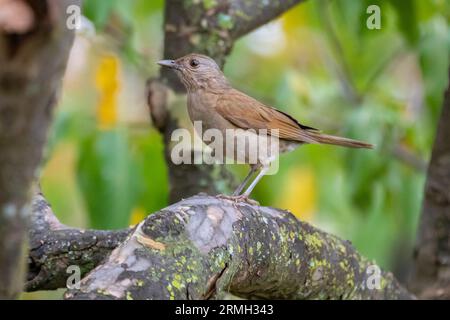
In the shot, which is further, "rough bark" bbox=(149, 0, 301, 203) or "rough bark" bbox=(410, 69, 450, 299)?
"rough bark" bbox=(410, 69, 450, 299)

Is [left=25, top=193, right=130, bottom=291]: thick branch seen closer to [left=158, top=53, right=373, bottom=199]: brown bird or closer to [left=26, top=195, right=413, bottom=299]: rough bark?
[left=26, top=195, right=413, bottom=299]: rough bark

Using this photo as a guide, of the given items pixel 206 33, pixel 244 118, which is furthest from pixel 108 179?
pixel 206 33

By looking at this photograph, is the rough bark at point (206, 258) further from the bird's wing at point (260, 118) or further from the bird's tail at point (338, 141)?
the bird's wing at point (260, 118)

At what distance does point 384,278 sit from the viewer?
384 centimetres

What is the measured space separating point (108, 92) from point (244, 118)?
0.81 m

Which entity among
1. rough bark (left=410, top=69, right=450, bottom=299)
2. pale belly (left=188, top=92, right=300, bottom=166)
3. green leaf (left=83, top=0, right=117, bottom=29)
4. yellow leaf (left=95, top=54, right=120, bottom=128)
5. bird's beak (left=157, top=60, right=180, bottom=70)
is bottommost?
rough bark (left=410, top=69, right=450, bottom=299)

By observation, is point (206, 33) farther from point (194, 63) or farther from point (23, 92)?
point (23, 92)

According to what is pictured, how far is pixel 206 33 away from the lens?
14.2 feet

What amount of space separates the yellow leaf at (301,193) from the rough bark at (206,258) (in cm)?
170

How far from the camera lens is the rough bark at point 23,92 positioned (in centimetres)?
132

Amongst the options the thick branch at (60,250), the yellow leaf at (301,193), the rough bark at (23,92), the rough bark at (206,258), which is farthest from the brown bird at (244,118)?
the rough bark at (23,92)

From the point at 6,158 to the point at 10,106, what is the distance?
89 millimetres

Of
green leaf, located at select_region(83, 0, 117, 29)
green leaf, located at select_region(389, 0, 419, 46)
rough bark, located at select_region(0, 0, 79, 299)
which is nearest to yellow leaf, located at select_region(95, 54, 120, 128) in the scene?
green leaf, located at select_region(83, 0, 117, 29)

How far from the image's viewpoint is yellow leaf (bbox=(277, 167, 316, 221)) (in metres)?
5.57
